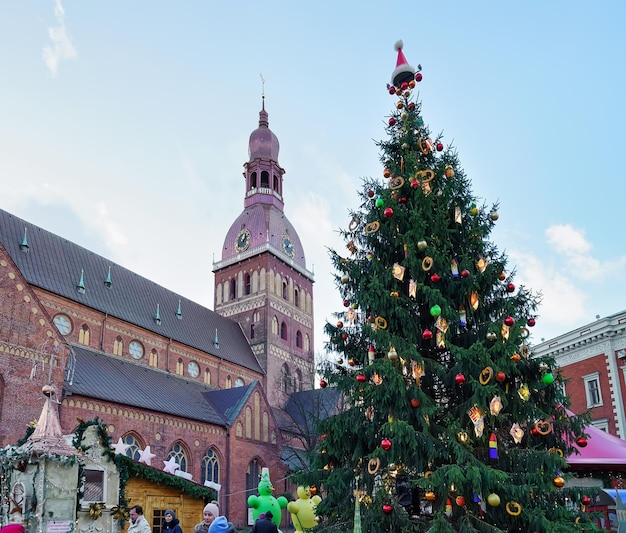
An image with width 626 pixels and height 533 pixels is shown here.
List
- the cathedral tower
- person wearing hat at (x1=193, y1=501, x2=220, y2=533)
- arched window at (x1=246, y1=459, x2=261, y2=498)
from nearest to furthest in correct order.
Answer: person wearing hat at (x1=193, y1=501, x2=220, y2=533) < arched window at (x1=246, y1=459, x2=261, y2=498) < the cathedral tower

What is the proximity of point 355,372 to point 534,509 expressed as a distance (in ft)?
11.9

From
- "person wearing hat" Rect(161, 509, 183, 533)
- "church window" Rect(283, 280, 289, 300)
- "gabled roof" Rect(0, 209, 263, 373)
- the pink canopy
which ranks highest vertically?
"church window" Rect(283, 280, 289, 300)

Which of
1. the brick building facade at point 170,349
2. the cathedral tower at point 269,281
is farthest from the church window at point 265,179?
the brick building facade at point 170,349

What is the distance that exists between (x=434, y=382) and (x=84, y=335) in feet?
76.0

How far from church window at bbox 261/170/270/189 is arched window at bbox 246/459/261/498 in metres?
24.4

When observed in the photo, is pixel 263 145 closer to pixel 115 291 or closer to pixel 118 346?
pixel 115 291

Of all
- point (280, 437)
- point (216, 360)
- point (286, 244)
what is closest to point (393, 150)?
point (280, 437)

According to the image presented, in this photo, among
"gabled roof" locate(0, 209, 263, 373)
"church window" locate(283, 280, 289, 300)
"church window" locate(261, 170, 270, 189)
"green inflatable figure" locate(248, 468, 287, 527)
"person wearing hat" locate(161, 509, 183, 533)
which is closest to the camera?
"person wearing hat" locate(161, 509, 183, 533)

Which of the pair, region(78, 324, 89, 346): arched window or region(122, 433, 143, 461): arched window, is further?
region(78, 324, 89, 346): arched window

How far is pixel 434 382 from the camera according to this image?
1087 cm

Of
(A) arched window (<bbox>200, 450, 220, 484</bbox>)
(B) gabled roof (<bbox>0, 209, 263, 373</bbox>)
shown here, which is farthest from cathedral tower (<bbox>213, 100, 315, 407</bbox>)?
(A) arched window (<bbox>200, 450, 220, 484</bbox>)

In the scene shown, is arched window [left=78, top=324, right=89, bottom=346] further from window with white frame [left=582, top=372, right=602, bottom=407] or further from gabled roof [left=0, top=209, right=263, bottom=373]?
window with white frame [left=582, top=372, right=602, bottom=407]

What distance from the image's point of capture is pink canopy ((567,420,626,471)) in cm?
1161

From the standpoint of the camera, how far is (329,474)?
1077 cm
